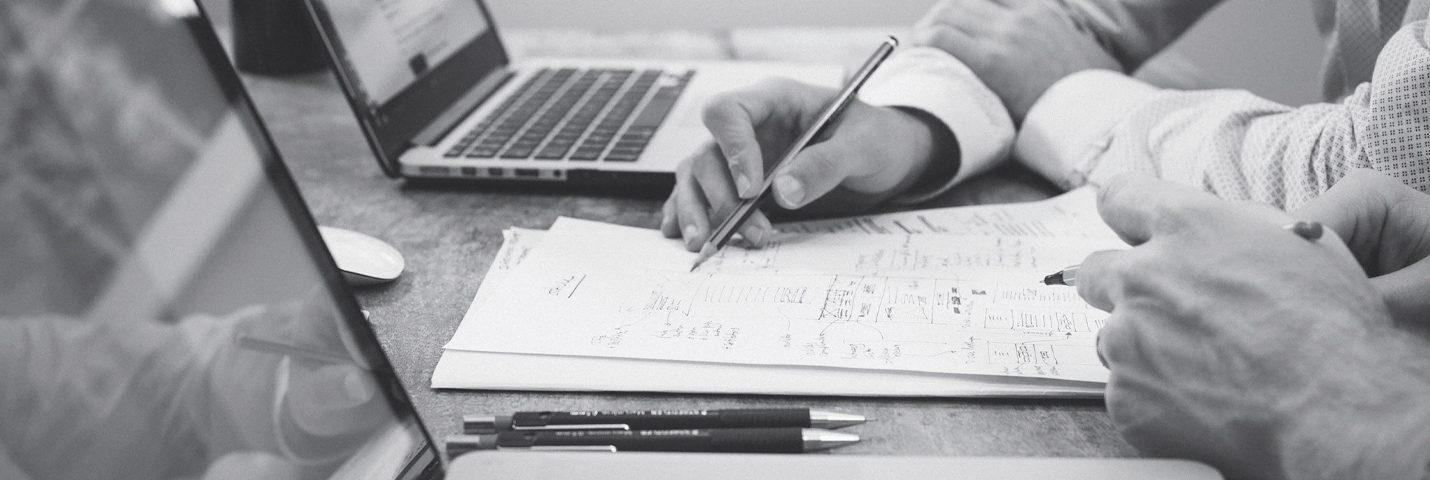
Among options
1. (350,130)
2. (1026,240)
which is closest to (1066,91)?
(1026,240)

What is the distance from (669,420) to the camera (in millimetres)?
423

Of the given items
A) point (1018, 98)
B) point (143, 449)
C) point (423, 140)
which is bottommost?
point (1018, 98)

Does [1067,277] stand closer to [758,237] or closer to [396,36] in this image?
[758,237]

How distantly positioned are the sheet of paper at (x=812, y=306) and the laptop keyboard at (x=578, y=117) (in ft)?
0.50

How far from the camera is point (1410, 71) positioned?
1.74 ft

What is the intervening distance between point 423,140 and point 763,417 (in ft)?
1.63

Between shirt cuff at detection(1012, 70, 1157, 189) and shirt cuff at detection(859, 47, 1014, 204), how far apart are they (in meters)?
0.03

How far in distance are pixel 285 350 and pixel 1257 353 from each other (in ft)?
1.25

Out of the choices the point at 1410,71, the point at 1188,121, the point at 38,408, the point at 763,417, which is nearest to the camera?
the point at 38,408

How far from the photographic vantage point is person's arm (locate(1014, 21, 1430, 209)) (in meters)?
0.55

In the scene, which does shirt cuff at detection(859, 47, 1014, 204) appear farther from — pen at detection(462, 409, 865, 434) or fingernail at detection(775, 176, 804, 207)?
pen at detection(462, 409, 865, 434)

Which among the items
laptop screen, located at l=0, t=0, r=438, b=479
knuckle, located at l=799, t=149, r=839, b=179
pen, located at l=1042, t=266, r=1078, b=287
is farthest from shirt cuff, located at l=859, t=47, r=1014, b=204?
laptop screen, located at l=0, t=0, r=438, b=479

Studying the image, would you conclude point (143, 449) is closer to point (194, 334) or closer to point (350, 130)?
point (194, 334)

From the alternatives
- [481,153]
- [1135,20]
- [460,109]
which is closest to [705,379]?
[481,153]
